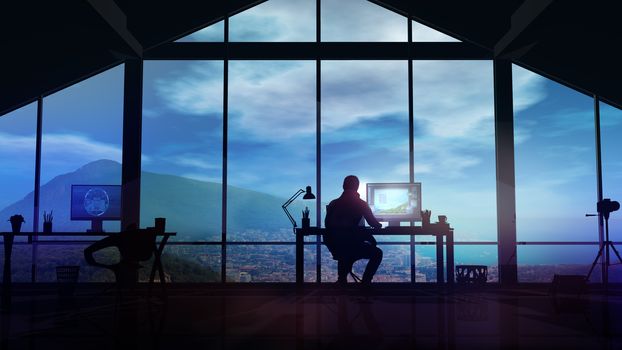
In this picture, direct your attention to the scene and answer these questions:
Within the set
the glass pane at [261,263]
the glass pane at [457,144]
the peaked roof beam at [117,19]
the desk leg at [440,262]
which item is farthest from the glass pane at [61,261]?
the glass pane at [457,144]

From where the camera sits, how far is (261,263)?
7715 mm

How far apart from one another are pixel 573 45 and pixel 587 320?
4395mm

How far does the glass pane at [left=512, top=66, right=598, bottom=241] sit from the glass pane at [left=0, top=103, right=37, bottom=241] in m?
6.79

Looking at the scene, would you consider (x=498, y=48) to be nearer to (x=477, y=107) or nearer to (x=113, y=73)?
(x=477, y=107)

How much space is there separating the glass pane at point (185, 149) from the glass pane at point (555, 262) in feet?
13.9

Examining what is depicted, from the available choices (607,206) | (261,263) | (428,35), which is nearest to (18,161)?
(261,263)

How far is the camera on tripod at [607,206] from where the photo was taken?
24.3 feet

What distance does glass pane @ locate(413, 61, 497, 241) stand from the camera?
7629 mm

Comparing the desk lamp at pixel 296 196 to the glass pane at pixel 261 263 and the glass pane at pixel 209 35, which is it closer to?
the glass pane at pixel 261 263

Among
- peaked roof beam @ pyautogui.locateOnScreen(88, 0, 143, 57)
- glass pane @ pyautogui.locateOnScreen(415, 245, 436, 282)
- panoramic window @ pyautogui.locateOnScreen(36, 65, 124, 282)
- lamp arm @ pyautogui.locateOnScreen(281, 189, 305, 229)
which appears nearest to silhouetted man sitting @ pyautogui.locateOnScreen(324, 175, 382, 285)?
lamp arm @ pyautogui.locateOnScreen(281, 189, 305, 229)

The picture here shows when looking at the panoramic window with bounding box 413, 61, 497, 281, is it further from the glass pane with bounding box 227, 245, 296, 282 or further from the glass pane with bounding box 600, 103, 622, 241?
the glass pane with bounding box 227, 245, 296, 282

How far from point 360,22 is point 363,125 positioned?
165 cm

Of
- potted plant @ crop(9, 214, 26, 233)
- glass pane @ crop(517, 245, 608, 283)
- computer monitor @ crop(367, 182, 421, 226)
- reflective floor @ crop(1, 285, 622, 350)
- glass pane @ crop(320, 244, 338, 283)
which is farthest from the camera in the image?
glass pane @ crop(320, 244, 338, 283)

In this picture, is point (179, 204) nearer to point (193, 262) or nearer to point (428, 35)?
point (193, 262)
